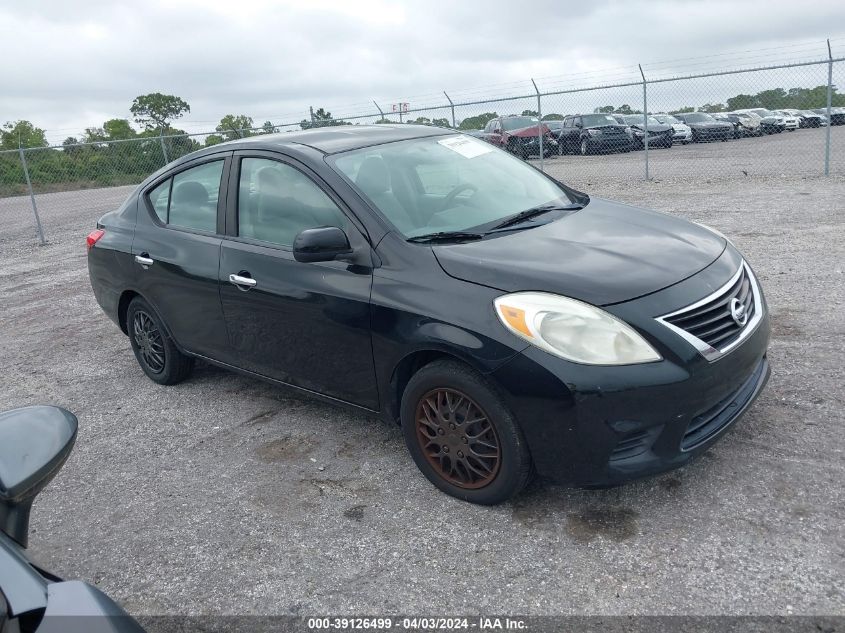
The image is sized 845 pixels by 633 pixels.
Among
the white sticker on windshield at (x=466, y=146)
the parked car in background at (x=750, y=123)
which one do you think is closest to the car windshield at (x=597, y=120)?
the parked car in background at (x=750, y=123)

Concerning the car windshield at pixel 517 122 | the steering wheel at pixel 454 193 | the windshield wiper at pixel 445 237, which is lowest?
the windshield wiper at pixel 445 237

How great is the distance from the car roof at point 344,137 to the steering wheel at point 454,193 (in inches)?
21.2

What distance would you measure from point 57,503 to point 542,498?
97.2 inches

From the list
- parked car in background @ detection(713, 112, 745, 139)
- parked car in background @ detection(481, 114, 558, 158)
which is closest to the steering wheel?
parked car in background @ detection(481, 114, 558, 158)

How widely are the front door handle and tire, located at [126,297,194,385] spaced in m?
1.07

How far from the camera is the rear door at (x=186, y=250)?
4.37m

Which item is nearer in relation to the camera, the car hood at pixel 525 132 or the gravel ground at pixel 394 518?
the gravel ground at pixel 394 518

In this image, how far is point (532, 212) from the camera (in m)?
3.94

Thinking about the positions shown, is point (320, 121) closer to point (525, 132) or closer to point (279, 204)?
point (525, 132)

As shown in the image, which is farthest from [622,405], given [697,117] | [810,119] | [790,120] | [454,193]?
[810,119]

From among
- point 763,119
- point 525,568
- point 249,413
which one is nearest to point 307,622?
point 525,568

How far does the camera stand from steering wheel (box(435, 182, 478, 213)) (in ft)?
12.6

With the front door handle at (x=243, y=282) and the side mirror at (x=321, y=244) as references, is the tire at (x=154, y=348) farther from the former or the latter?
the side mirror at (x=321, y=244)

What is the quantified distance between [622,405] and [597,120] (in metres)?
20.7
